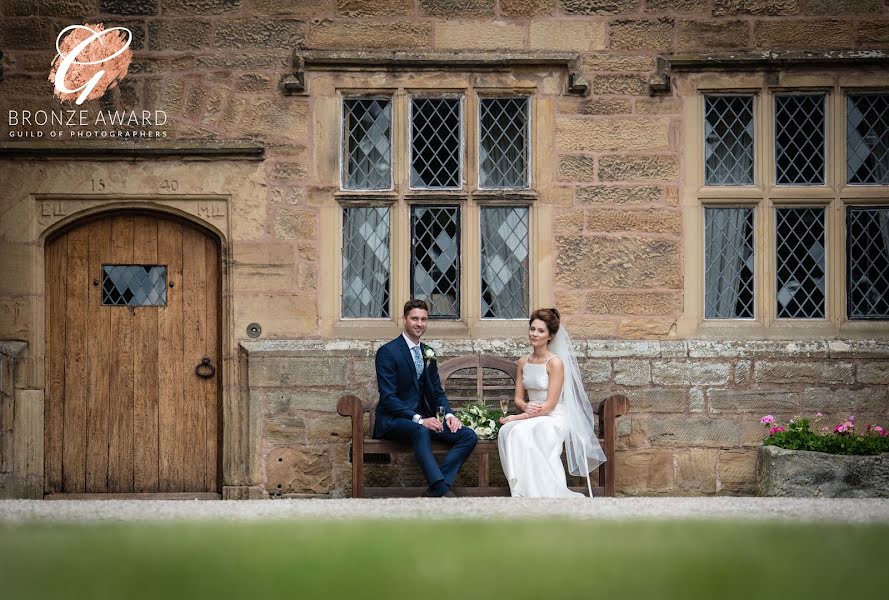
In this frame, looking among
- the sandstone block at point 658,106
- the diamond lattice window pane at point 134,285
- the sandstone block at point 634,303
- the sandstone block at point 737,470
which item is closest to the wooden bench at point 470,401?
the sandstone block at point 634,303

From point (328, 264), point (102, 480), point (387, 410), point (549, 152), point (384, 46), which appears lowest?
point (102, 480)

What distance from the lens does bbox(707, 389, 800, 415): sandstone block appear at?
1008cm

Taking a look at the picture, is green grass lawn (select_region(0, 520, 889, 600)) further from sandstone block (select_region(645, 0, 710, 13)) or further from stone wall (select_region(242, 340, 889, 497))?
sandstone block (select_region(645, 0, 710, 13))

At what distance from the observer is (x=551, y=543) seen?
17.9 ft

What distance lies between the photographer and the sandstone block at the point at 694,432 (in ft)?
33.0

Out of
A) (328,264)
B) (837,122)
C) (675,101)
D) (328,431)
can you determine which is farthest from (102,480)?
(837,122)

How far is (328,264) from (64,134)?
232 cm

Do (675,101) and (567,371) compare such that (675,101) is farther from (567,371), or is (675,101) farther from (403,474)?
(403,474)

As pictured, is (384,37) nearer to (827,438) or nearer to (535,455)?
(535,455)

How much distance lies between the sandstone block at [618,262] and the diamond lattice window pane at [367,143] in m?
1.55

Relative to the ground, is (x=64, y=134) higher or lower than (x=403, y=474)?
higher

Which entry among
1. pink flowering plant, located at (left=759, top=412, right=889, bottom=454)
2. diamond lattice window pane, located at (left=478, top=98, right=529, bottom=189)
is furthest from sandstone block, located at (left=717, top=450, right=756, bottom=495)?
diamond lattice window pane, located at (left=478, top=98, right=529, bottom=189)

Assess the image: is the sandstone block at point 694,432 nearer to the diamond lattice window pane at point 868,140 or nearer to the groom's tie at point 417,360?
the groom's tie at point 417,360

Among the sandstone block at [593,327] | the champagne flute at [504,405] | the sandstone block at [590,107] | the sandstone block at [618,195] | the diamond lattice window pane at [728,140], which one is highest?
the sandstone block at [590,107]
